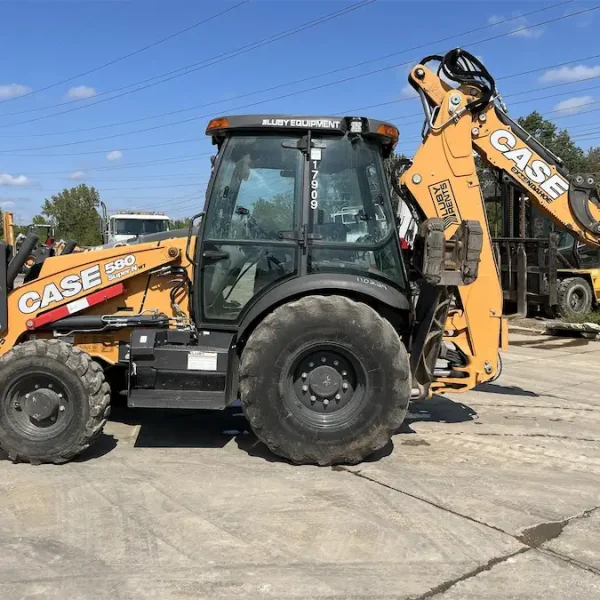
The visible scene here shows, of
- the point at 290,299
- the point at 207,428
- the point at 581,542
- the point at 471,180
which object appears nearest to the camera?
the point at 581,542

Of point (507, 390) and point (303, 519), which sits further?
point (507, 390)

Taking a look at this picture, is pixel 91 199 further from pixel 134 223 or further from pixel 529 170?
pixel 529 170

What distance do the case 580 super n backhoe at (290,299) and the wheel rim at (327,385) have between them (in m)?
0.02

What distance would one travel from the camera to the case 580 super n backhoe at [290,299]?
451 centimetres

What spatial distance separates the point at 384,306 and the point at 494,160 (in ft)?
5.71

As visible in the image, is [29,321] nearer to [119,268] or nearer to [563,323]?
[119,268]

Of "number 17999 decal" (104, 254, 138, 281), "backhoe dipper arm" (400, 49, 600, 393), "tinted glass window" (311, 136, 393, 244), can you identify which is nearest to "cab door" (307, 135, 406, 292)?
"tinted glass window" (311, 136, 393, 244)

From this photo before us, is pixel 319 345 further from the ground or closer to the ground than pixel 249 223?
closer to the ground

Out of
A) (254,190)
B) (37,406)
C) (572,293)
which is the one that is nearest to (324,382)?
(254,190)

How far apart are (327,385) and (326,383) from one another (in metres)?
0.02

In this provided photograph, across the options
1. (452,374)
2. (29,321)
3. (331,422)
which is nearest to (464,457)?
(452,374)

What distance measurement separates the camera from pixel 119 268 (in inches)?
195

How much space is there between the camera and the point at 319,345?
4.54 metres

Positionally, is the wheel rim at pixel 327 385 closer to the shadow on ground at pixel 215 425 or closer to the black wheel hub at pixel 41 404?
the shadow on ground at pixel 215 425
